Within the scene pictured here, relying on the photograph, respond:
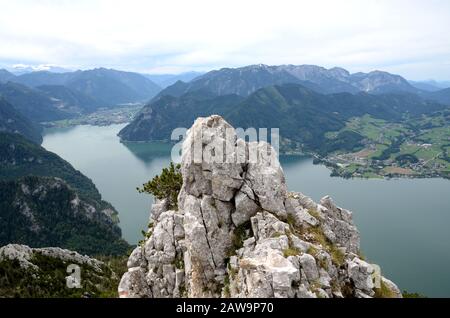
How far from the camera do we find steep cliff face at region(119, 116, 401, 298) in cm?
2889

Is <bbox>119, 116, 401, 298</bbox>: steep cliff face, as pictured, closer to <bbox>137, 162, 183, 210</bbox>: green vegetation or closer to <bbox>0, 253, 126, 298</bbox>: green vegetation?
<bbox>137, 162, 183, 210</bbox>: green vegetation

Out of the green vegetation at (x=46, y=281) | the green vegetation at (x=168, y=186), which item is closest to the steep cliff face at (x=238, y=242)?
the green vegetation at (x=168, y=186)

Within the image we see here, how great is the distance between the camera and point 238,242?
108 feet

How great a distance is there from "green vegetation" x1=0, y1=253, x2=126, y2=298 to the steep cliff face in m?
40.8

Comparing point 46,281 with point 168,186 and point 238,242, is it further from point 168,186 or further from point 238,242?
point 238,242

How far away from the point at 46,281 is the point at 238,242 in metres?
64.6

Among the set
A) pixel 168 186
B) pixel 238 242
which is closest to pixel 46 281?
pixel 168 186

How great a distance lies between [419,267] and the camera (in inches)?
5664

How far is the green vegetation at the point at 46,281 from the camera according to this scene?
76062 millimetres

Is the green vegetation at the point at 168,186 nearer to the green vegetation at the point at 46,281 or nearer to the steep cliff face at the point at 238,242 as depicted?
the steep cliff face at the point at 238,242

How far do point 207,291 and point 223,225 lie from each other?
5583mm
